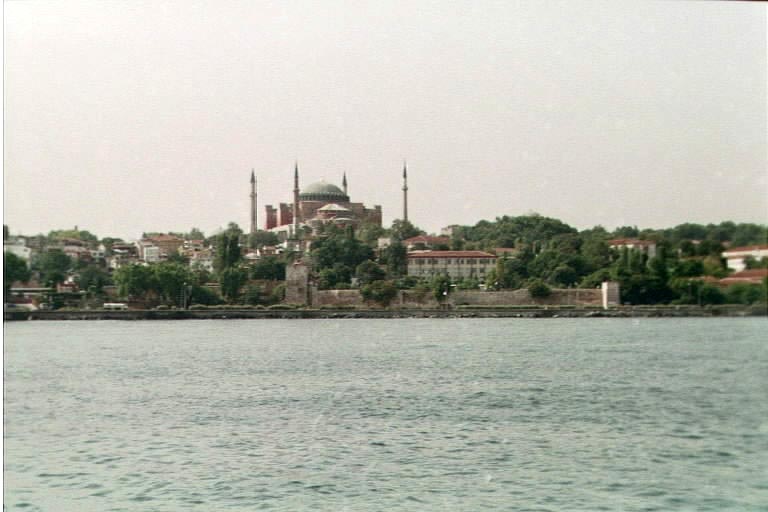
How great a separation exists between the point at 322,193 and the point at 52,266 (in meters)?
12.0

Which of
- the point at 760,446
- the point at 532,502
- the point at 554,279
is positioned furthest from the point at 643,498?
the point at 554,279

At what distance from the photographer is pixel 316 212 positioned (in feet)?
79.2

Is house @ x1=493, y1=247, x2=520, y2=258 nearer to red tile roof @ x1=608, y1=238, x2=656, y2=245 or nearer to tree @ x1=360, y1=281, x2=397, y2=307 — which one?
tree @ x1=360, y1=281, x2=397, y2=307

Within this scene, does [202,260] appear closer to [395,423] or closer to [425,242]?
[425,242]

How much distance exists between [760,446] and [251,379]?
19.2ft

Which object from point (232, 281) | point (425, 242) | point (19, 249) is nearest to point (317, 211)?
point (425, 242)

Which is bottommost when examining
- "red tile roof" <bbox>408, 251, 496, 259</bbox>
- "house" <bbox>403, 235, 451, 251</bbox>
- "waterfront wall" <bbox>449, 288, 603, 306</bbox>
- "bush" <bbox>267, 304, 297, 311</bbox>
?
"bush" <bbox>267, 304, 297, 311</bbox>

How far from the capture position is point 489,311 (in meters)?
19.8

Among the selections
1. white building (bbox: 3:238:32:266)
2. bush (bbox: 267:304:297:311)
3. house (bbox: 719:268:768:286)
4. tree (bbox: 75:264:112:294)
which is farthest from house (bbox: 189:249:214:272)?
house (bbox: 719:268:768:286)

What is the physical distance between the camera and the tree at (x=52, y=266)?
1143 cm

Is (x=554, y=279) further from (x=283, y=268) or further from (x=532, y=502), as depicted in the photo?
(x=532, y=502)

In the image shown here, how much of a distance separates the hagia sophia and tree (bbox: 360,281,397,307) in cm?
181

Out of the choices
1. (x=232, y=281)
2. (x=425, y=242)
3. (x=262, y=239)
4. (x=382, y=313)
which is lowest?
(x=382, y=313)

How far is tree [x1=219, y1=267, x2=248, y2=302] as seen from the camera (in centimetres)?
1872
